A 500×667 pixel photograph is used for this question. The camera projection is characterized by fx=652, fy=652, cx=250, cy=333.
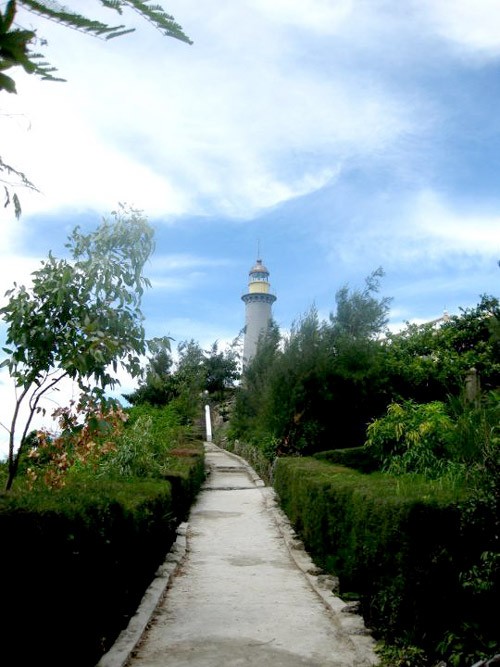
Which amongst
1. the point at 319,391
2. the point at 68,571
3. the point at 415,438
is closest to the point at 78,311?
the point at 68,571

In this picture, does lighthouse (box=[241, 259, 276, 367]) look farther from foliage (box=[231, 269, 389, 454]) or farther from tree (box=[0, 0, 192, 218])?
tree (box=[0, 0, 192, 218])

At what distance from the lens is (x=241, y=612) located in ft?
20.3

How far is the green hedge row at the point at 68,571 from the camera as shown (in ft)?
10.9

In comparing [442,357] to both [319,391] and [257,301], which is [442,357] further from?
[257,301]

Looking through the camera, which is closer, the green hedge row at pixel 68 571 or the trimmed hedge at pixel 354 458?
the green hedge row at pixel 68 571

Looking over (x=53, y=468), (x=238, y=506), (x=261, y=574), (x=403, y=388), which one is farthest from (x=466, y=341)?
(x=53, y=468)

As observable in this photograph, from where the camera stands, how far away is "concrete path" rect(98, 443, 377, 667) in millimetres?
4938

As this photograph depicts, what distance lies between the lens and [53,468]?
7.27m

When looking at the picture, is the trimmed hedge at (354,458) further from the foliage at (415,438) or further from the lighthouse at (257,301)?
the lighthouse at (257,301)

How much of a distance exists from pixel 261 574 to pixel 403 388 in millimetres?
12539

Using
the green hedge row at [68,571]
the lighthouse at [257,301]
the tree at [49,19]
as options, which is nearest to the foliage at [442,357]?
the green hedge row at [68,571]

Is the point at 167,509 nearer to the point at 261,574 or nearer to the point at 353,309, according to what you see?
the point at 261,574

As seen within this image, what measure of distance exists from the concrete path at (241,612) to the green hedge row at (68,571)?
30 cm

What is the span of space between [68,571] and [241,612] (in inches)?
106
